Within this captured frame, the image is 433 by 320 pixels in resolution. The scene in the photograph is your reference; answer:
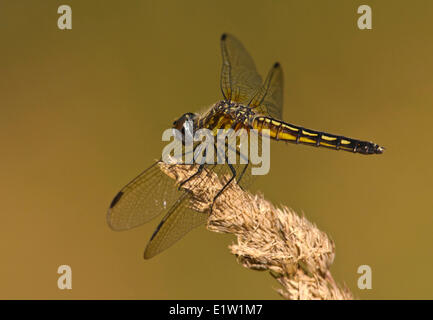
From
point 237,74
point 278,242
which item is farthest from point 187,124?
point 278,242

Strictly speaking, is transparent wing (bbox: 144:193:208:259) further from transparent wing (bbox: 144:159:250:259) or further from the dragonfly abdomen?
the dragonfly abdomen

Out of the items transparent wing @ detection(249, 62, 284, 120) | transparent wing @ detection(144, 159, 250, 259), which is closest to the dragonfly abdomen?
transparent wing @ detection(249, 62, 284, 120)

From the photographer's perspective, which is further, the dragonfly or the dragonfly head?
the dragonfly head

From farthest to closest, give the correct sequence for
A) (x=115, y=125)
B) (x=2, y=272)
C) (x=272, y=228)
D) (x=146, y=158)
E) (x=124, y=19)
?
(x=124, y=19)
(x=115, y=125)
(x=146, y=158)
(x=2, y=272)
(x=272, y=228)

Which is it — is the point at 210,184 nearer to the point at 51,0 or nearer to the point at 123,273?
the point at 123,273

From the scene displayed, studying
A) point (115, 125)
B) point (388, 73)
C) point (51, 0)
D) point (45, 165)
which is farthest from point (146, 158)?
point (388, 73)

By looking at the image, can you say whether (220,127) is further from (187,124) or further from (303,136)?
(303,136)
